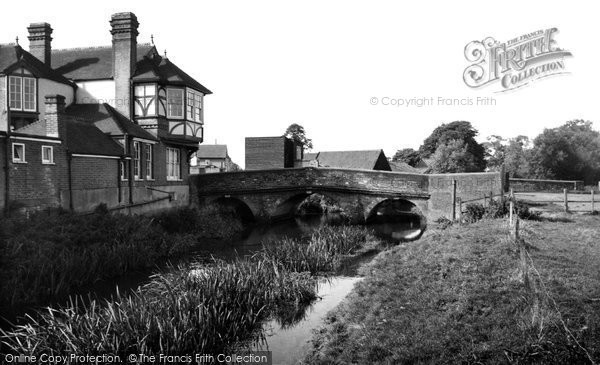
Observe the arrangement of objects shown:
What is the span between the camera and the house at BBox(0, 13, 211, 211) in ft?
48.6

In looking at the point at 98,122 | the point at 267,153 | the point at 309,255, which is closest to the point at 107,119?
the point at 98,122

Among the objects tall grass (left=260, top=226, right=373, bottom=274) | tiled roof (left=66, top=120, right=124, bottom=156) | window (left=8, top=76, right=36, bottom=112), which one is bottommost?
tall grass (left=260, top=226, right=373, bottom=274)

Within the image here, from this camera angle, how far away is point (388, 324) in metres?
7.09

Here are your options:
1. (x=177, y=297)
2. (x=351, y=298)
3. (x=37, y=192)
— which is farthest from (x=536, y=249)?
(x=37, y=192)

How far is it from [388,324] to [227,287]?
131 inches

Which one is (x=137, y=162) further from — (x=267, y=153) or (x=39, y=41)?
(x=267, y=153)

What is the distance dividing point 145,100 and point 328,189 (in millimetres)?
11567

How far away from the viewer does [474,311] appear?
23.0ft

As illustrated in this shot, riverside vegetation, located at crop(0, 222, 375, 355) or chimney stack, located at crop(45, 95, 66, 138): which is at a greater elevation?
chimney stack, located at crop(45, 95, 66, 138)

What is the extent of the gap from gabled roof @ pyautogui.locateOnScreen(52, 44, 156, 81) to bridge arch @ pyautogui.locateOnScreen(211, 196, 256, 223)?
9.07 m

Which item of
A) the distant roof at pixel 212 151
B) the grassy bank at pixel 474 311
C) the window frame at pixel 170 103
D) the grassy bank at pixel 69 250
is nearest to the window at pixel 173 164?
the window frame at pixel 170 103

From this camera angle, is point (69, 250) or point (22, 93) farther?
point (22, 93)

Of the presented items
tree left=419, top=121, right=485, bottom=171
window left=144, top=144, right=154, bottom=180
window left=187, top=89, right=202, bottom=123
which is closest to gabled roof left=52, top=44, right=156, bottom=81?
window left=187, top=89, right=202, bottom=123

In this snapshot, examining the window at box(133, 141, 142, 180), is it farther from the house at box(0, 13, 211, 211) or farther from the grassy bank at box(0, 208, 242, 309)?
the grassy bank at box(0, 208, 242, 309)
